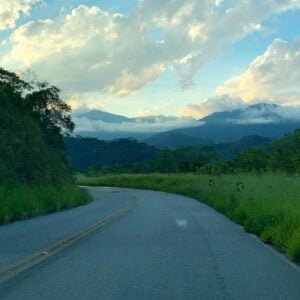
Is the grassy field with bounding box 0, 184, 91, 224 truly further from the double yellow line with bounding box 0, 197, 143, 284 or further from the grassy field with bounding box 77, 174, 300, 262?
the grassy field with bounding box 77, 174, 300, 262

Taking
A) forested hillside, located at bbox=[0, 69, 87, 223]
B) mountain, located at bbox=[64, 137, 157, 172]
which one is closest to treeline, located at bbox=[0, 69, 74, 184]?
forested hillside, located at bbox=[0, 69, 87, 223]

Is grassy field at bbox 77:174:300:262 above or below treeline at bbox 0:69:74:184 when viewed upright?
below

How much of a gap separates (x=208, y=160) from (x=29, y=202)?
366 feet

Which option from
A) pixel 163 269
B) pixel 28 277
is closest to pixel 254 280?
pixel 163 269

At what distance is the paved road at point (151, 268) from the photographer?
25.1ft

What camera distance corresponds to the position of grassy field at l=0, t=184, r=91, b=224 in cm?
2176

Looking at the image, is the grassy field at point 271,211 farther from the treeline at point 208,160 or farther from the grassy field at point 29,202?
the treeline at point 208,160

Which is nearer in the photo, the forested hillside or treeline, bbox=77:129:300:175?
the forested hillside

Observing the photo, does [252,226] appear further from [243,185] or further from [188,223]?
[243,185]

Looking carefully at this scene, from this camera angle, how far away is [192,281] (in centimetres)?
847

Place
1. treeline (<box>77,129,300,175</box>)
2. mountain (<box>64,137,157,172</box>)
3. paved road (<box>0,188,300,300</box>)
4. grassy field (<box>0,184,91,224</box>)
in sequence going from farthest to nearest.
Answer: mountain (<box>64,137,157,172</box>)
treeline (<box>77,129,300,175</box>)
grassy field (<box>0,184,91,224</box>)
paved road (<box>0,188,300,300</box>)

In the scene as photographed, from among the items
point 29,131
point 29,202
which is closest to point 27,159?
point 29,131

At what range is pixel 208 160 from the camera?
13488cm

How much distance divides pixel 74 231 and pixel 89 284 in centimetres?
758
